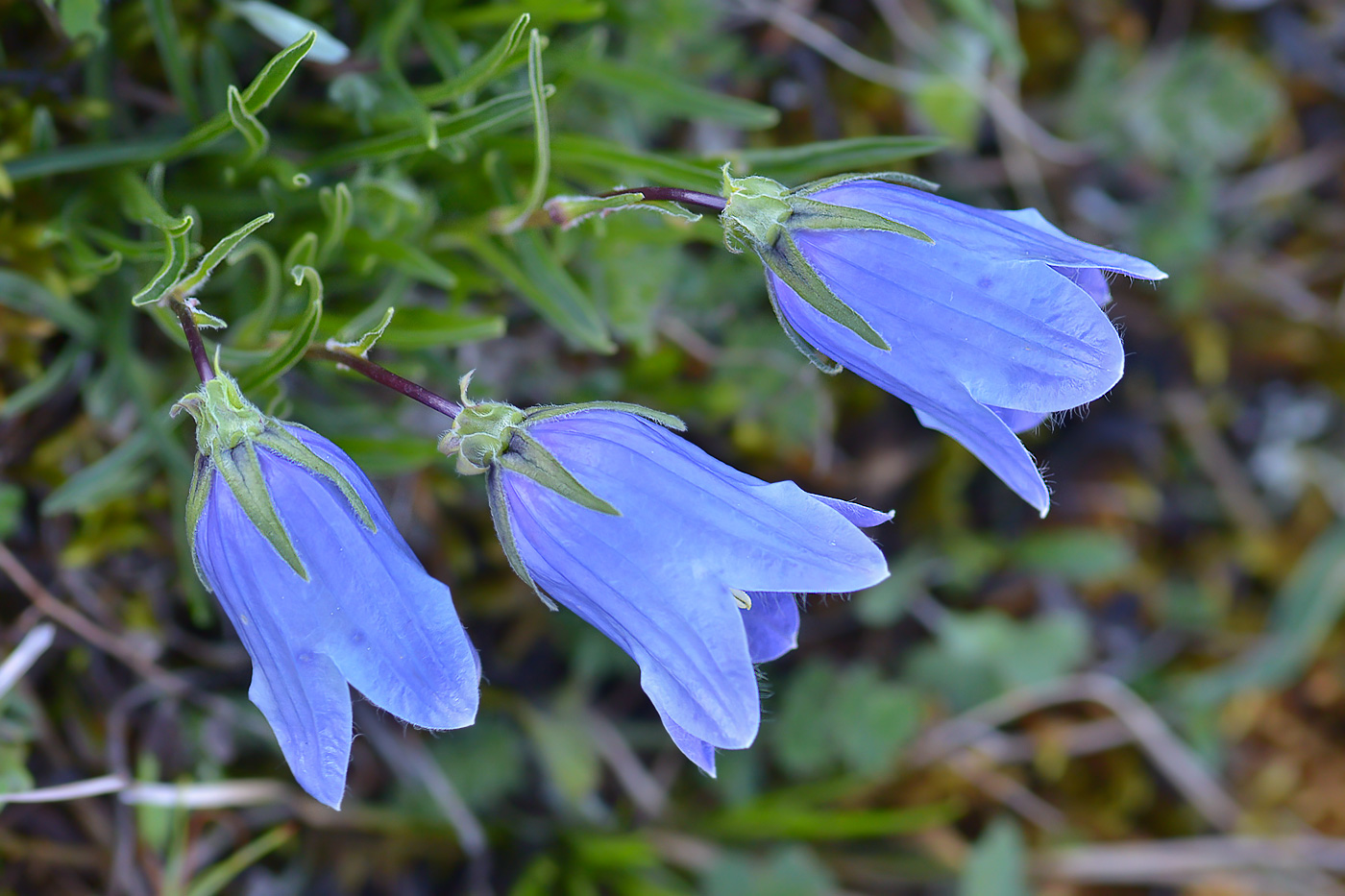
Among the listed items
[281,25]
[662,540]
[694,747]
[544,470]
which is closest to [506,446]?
[544,470]

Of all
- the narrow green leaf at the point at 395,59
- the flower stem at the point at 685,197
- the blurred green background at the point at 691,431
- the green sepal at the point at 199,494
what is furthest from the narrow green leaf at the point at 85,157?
the flower stem at the point at 685,197

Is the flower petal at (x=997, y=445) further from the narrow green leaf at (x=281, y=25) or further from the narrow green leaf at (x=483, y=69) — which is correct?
the narrow green leaf at (x=281, y=25)

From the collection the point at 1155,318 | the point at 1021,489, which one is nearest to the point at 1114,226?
the point at 1155,318

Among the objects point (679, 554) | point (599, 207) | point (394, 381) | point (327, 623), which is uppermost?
point (599, 207)

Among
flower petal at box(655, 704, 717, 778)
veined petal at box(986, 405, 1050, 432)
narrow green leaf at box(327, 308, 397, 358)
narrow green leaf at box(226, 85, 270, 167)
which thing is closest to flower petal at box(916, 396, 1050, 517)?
veined petal at box(986, 405, 1050, 432)

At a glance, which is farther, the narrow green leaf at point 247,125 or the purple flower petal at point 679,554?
the narrow green leaf at point 247,125

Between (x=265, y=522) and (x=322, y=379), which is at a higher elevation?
(x=265, y=522)

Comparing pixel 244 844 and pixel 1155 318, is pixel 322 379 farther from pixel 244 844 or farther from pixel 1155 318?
pixel 1155 318

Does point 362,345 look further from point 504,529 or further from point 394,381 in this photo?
point 504,529
